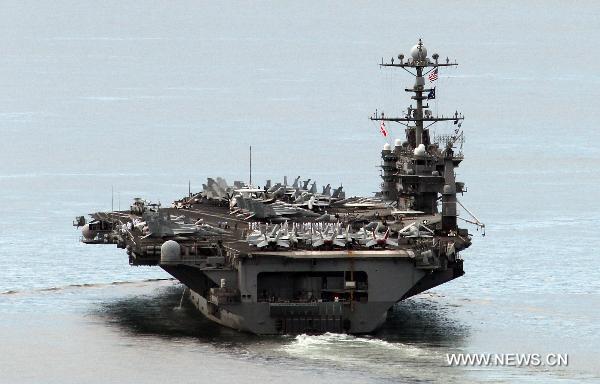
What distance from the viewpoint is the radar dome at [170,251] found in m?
59.6

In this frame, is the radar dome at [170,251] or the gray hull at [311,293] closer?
the gray hull at [311,293]

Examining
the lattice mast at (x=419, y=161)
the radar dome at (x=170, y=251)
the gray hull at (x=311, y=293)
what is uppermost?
the lattice mast at (x=419, y=161)

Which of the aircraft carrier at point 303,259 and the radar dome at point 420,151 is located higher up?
the radar dome at point 420,151

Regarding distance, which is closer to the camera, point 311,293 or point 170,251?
point 311,293

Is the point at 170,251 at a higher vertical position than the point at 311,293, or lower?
higher

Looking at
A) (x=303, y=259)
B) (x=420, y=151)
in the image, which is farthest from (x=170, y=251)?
(x=420, y=151)

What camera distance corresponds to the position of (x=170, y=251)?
195 ft

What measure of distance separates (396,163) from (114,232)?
1386 cm

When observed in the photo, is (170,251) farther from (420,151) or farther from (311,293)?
(420,151)

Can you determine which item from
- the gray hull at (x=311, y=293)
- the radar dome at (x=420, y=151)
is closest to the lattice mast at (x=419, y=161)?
the radar dome at (x=420, y=151)

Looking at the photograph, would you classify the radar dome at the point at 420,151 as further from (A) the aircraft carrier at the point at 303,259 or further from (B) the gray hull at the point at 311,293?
(B) the gray hull at the point at 311,293

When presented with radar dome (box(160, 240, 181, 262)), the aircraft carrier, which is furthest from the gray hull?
radar dome (box(160, 240, 181, 262))

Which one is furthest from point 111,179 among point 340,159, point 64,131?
point 64,131

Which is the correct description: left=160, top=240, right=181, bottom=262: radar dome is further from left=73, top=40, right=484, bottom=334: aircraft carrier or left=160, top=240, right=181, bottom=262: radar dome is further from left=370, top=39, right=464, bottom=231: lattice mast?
left=370, top=39, right=464, bottom=231: lattice mast
